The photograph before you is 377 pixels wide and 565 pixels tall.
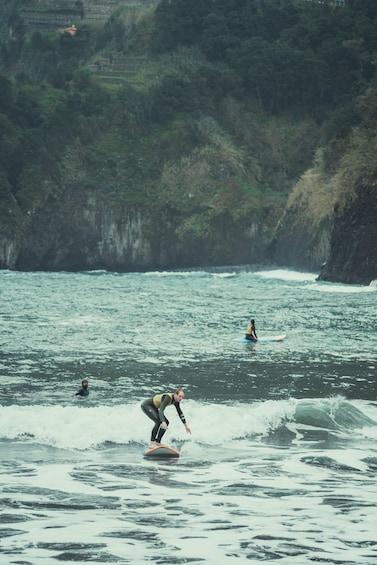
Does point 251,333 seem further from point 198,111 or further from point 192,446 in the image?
point 198,111

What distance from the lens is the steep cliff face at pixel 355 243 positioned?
297 ft

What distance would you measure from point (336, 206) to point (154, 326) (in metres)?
46.7

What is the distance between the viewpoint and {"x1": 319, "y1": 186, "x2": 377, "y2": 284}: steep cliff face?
90.4 meters

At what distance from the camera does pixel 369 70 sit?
447 ft

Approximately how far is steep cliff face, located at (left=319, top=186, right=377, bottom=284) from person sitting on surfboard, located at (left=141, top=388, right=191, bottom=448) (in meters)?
65.6

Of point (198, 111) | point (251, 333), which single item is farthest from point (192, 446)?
point (198, 111)

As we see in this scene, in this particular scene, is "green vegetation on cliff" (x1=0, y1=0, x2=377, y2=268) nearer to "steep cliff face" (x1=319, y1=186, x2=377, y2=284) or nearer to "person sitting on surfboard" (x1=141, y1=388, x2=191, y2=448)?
"steep cliff face" (x1=319, y1=186, x2=377, y2=284)

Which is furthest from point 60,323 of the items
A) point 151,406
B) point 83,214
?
point 83,214

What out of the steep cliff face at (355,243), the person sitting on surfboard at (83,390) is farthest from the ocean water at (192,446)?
the steep cliff face at (355,243)

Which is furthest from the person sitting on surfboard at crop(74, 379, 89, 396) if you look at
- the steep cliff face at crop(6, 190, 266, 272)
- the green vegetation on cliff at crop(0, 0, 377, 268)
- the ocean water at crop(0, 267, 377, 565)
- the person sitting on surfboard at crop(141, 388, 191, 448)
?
the steep cliff face at crop(6, 190, 266, 272)

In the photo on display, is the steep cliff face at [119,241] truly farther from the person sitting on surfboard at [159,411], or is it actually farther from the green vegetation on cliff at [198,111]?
the person sitting on surfboard at [159,411]

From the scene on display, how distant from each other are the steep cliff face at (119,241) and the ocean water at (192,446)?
246 ft

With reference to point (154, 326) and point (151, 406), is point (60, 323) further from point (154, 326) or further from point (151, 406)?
point (151, 406)

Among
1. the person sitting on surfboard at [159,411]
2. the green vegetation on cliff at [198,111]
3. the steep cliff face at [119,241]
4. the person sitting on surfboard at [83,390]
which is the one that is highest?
the green vegetation on cliff at [198,111]
